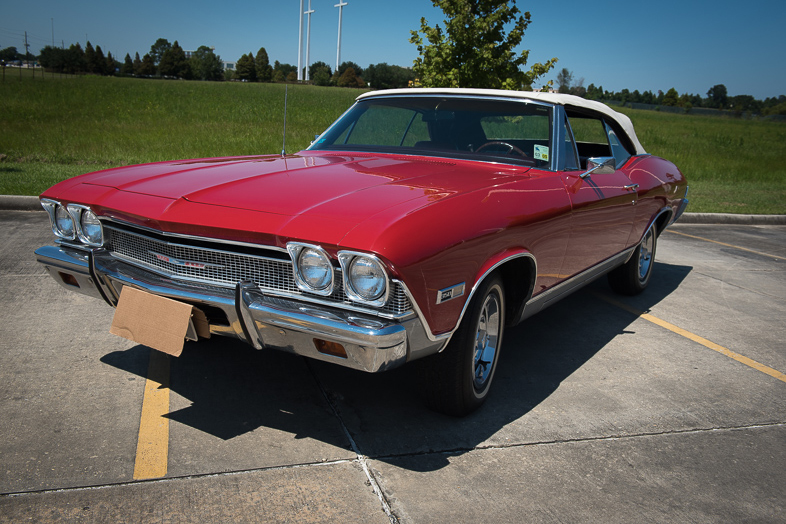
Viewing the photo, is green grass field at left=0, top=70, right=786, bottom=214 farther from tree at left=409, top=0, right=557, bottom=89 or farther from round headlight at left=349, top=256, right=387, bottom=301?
round headlight at left=349, top=256, right=387, bottom=301

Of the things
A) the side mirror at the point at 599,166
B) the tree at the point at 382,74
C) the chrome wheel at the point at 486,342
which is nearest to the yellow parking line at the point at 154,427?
the chrome wheel at the point at 486,342

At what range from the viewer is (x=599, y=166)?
383cm

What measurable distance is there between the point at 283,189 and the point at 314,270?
56 cm

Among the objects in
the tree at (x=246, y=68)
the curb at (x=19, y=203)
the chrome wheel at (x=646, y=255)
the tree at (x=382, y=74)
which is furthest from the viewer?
the tree at (x=382, y=74)

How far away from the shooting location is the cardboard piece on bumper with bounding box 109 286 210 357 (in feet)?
8.30

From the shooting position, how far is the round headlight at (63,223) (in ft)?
10.2

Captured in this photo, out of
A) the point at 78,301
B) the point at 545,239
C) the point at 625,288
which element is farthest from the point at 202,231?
the point at 625,288

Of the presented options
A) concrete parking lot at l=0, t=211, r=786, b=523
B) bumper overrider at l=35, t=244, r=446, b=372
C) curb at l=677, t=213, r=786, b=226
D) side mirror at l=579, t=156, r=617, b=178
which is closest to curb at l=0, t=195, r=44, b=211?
concrete parking lot at l=0, t=211, r=786, b=523

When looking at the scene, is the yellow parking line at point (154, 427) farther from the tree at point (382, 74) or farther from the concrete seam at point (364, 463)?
the tree at point (382, 74)

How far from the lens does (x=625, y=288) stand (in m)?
5.56

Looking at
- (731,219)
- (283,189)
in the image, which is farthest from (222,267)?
(731,219)

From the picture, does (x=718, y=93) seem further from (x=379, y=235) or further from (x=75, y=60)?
(x=379, y=235)

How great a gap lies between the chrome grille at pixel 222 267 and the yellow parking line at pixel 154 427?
70 centimetres

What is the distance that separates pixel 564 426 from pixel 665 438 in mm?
479
